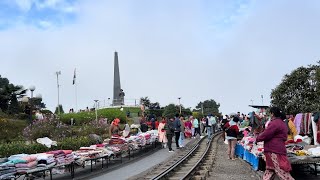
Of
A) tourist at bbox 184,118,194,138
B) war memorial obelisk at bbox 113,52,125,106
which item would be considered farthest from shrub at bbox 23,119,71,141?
war memorial obelisk at bbox 113,52,125,106

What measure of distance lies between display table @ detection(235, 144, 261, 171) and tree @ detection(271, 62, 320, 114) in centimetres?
1557

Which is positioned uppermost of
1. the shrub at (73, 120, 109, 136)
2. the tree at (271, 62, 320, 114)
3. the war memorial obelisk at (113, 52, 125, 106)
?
the war memorial obelisk at (113, 52, 125, 106)

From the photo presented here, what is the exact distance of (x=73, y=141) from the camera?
62.9 feet

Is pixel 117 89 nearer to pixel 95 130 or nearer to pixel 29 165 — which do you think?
pixel 95 130

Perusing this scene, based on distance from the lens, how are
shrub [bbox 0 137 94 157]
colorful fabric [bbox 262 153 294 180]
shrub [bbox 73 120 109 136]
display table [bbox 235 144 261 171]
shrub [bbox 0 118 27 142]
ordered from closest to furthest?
colorful fabric [bbox 262 153 294 180]
display table [bbox 235 144 261 171]
shrub [bbox 0 137 94 157]
shrub [bbox 0 118 27 142]
shrub [bbox 73 120 109 136]

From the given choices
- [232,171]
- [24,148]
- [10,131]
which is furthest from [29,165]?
[10,131]

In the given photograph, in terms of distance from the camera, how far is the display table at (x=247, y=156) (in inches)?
522

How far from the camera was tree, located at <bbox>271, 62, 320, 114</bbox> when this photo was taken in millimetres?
33906

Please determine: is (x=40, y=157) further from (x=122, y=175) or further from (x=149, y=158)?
(x=149, y=158)

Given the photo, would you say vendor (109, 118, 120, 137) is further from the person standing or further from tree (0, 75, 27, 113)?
tree (0, 75, 27, 113)

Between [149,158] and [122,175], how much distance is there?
5.64 m

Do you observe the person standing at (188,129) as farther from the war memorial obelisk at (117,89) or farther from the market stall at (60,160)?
the war memorial obelisk at (117,89)

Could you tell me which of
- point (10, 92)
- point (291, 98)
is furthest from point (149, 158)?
point (10, 92)

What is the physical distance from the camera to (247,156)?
52.7ft
